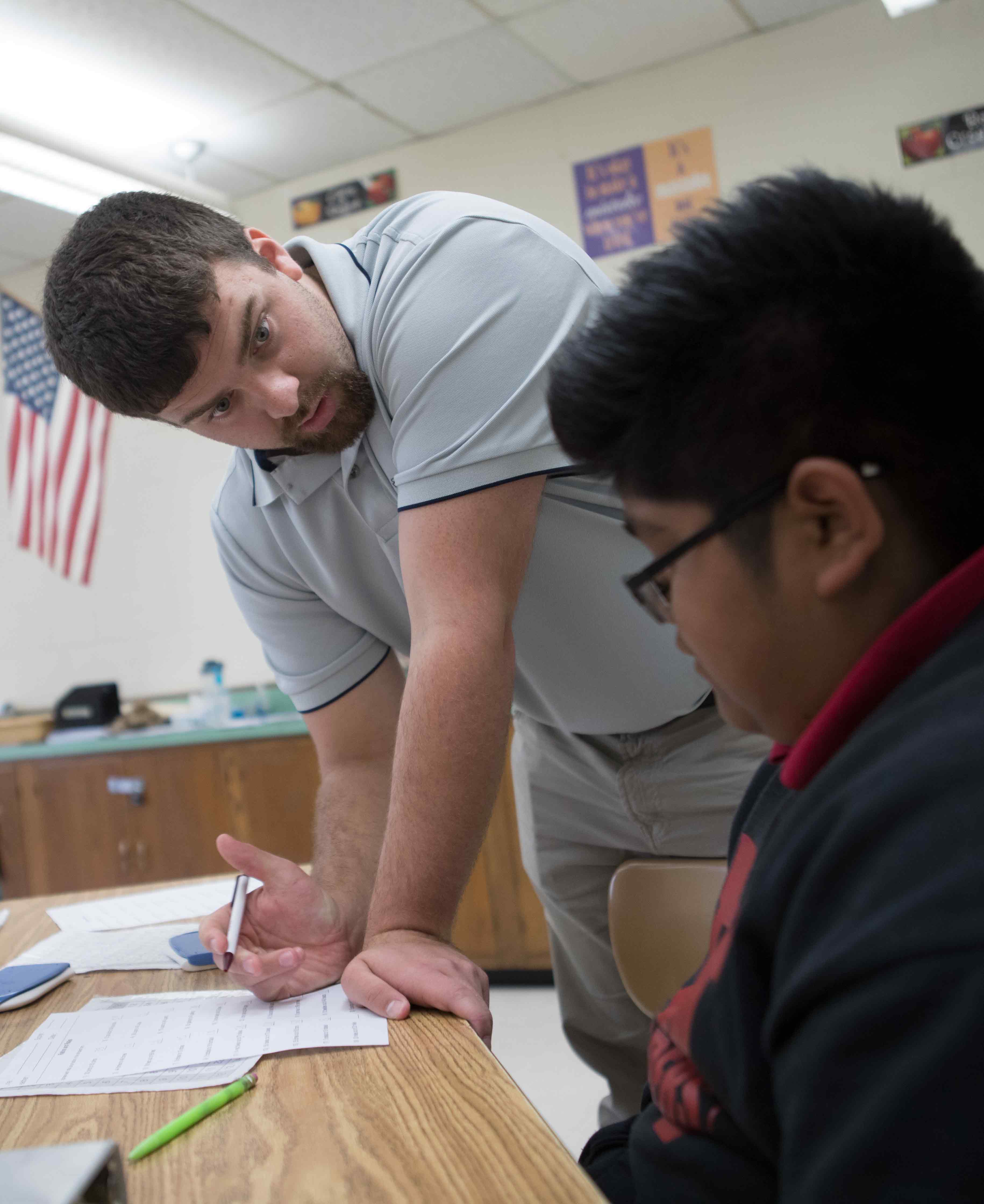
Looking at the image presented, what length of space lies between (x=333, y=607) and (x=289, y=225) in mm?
3085

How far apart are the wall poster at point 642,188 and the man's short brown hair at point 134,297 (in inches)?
103

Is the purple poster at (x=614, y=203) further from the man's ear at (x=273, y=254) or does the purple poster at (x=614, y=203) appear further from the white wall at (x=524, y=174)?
the man's ear at (x=273, y=254)

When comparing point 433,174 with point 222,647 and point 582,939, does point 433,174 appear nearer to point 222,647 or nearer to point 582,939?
point 222,647

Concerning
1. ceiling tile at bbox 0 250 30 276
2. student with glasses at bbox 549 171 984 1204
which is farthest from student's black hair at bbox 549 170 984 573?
ceiling tile at bbox 0 250 30 276

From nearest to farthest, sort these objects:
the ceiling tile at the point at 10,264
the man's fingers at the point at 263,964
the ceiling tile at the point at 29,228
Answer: the man's fingers at the point at 263,964 < the ceiling tile at the point at 29,228 < the ceiling tile at the point at 10,264

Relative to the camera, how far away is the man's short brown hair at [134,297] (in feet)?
3.56

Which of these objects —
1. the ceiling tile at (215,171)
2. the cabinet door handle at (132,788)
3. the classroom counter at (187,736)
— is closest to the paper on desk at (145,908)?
the classroom counter at (187,736)

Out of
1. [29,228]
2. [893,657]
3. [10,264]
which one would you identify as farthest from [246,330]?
[10,264]

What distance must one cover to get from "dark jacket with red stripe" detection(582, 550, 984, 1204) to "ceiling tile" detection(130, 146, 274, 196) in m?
3.65

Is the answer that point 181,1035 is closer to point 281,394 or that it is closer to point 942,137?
point 281,394

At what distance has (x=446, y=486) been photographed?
1.08 metres

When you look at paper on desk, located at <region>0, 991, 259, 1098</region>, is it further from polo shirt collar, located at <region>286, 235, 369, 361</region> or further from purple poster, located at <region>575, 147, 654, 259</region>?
purple poster, located at <region>575, 147, 654, 259</region>

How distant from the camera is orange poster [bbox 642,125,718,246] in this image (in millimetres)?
3447

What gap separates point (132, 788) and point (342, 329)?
2.69 metres
